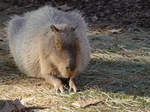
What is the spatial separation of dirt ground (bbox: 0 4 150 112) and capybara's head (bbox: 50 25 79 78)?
27 centimetres

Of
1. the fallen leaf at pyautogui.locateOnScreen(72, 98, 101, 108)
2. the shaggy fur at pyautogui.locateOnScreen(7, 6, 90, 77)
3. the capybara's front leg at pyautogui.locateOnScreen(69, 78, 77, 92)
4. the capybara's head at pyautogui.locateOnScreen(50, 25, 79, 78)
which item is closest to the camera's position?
the fallen leaf at pyautogui.locateOnScreen(72, 98, 101, 108)

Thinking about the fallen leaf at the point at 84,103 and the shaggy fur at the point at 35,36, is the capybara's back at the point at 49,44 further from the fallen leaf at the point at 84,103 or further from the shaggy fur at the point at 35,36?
the fallen leaf at the point at 84,103

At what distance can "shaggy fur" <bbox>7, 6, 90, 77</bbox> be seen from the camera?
4.33 m

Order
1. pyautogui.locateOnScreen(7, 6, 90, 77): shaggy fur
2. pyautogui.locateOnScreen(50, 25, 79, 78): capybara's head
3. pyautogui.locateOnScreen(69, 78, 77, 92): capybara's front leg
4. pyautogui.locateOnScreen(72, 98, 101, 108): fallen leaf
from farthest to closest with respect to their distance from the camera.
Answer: pyautogui.locateOnScreen(7, 6, 90, 77): shaggy fur, pyautogui.locateOnScreen(69, 78, 77, 92): capybara's front leg, pyautogui.locateOnScreen(50, 25, 79, 78): capybara's head, pyautogui.locateOnScreen(72, 98, 101, 108): fallen leaf

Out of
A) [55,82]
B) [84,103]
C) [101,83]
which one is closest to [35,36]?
[55,82]

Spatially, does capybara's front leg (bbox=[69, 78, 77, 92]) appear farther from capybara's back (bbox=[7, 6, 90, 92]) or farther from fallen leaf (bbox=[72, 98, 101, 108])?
fallen leaf (bbox=[72, 98, 101, 108])

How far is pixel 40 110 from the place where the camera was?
11.7ft

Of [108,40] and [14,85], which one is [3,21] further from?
[14,85]

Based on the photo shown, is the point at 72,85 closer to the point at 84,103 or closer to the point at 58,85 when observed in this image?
the point at 58,85

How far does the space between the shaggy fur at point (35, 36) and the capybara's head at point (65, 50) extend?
14 centimetres

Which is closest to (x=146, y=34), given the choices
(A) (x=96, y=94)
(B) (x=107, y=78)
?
(B) (x=107, y=78)

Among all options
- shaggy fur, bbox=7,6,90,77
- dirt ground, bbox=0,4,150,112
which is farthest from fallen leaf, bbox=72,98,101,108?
shaggy fur, bbox=7,6,90,77

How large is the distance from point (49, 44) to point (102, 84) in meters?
0.72

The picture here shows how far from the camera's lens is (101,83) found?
14.2 feet
